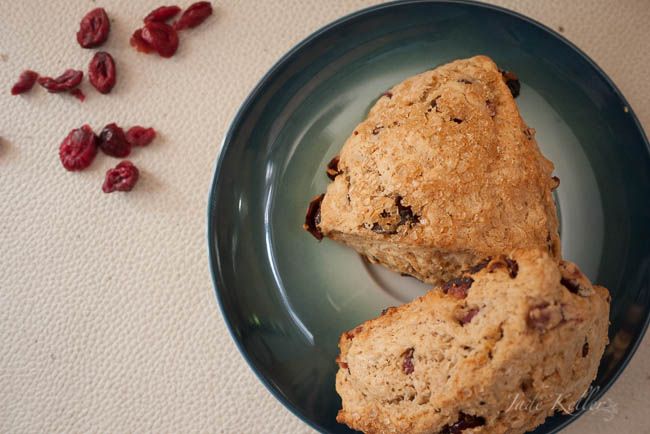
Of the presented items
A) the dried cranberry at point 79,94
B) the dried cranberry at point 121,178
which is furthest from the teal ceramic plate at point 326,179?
the dried cranberry at point 79,94

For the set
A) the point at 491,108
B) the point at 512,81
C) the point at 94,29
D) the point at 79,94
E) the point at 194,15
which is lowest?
the point at 79,94

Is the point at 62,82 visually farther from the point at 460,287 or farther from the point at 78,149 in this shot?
the point at 460,287

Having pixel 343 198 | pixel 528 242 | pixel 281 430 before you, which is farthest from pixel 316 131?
pixel 281 430

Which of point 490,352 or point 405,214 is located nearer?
point 490,352

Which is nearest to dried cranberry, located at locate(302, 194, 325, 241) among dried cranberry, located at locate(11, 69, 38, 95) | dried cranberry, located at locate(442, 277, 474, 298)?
dried cranberry, located at locate(442, 277, 474, 298)

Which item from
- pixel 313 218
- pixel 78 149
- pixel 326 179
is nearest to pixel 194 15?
pixel 78 149
